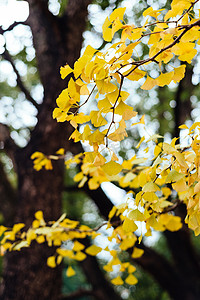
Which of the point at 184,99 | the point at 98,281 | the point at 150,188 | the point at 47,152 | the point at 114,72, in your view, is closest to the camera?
the point at 114,72

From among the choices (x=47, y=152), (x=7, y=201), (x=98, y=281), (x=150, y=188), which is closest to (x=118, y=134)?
(x=150, y=188)

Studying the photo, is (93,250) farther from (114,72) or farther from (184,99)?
(184,99)

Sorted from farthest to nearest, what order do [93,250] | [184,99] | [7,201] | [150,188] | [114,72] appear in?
Answer: [184,99] → [7,201] → [93,250] → [150,188] → [114,72]

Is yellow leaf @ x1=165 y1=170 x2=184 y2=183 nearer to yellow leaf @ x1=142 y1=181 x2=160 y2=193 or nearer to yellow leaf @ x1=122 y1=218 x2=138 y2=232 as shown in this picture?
yellow leaf @ x1=142 y1=181 x2=160 y2=193

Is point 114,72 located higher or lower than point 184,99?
higher

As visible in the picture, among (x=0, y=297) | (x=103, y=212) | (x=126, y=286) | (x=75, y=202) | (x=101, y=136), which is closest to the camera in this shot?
(x=101, y=136)

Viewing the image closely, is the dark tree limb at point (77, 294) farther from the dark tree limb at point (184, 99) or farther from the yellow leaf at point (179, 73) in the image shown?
the yellow leaf at point (179, 73)

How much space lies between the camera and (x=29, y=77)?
626 cm

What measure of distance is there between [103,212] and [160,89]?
3095 mm

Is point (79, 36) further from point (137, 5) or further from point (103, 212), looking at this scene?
point (103, 212)

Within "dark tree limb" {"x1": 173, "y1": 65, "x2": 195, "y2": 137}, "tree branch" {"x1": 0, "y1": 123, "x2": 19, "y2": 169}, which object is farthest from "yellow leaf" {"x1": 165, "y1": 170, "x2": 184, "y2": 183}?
"dark tree limb" {"x1": 173, "y1": 65, "x2": 195, "y2": 137}

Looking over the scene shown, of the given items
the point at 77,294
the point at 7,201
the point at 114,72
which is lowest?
the point at 77,294

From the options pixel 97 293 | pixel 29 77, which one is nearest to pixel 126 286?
pixel 97 293

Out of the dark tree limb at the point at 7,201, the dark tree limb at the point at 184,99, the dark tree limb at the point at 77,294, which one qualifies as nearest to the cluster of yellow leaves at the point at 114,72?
the dark tree limb at the point at 184,99
